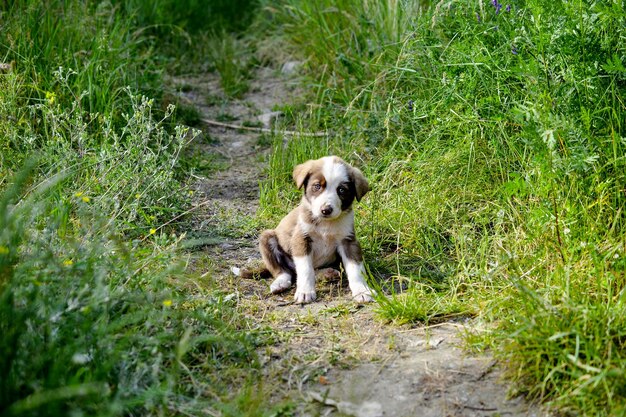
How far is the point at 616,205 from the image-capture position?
447cm

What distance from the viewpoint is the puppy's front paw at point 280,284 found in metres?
4.93

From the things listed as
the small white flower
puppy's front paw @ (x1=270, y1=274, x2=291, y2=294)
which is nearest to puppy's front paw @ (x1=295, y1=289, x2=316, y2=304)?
puppy's front paw @ (x1=270, y1=274, x2=291, y2=294)

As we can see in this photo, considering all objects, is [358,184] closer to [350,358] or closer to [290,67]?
[350,358]

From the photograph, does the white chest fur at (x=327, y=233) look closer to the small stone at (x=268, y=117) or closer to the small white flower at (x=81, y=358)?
the small white flower at (x=81, y=358)

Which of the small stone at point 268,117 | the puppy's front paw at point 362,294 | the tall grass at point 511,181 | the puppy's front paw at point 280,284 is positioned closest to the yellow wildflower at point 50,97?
the tall grass at point 511,181

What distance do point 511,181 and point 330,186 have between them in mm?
1027

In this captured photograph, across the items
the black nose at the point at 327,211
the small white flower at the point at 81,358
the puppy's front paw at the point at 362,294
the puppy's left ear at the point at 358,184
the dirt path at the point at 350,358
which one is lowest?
the dirt path at the point at 350,358

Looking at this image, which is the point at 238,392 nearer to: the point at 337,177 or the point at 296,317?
the point at 296,317

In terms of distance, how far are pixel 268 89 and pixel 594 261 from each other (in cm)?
487

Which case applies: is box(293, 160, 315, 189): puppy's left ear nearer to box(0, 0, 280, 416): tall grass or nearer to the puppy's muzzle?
the puppy's muzzle

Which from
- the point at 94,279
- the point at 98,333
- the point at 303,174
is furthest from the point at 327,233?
the point at 98,333

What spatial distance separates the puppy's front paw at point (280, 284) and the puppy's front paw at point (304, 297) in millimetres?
165

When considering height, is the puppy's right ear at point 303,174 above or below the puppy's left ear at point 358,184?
above

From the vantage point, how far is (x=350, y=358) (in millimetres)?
4008
